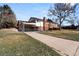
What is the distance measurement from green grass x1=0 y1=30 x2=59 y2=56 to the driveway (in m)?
0.05

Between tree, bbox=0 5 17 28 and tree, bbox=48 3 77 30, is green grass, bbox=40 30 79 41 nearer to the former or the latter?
tree, bbox=48 3 77 30

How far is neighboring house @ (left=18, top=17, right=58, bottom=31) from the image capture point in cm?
398

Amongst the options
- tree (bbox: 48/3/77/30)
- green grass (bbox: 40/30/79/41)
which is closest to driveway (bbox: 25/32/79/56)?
green grass (bbox: 40/30/79/41)

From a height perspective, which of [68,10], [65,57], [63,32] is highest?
[68,10]

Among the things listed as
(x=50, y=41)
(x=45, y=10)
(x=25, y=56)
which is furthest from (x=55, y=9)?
(x=25, y=56)

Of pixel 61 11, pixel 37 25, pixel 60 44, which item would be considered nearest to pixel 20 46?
pixel 37 25

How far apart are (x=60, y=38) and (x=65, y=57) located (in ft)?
0.83

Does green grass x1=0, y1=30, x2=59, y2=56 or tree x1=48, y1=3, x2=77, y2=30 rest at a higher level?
tree x1=48, y1=3, x2=77, y2=30

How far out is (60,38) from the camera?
3973mm

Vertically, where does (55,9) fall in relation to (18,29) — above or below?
above

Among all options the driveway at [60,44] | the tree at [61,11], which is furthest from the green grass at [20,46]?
the tree at [61,11]

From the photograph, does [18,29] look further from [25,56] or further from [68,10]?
[68,10]

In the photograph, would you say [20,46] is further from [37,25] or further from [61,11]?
[61,11]

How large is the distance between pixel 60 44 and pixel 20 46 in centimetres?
48
